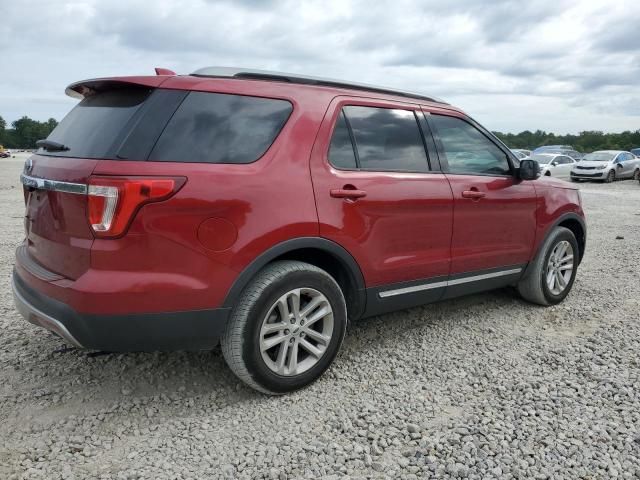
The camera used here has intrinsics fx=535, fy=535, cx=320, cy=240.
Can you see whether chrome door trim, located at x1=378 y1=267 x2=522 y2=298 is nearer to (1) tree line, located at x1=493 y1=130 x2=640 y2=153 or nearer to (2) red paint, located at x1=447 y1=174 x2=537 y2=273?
(2) red paint, located at x1=447 y1=174 x2=537 y2=273

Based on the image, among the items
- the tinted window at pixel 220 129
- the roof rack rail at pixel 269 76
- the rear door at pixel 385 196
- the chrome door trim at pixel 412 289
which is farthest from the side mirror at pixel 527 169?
the tinted window at pixel 220 129

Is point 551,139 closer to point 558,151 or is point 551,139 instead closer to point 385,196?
point 558,151

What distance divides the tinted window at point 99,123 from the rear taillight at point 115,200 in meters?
0.20

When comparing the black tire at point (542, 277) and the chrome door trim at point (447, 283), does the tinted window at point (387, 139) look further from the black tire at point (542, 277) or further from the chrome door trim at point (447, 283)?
the black tire at point (542, 277)

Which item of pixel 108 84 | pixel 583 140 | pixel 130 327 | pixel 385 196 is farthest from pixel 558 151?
pixel 583 140

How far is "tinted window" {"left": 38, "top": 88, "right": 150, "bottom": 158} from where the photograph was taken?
104 inches

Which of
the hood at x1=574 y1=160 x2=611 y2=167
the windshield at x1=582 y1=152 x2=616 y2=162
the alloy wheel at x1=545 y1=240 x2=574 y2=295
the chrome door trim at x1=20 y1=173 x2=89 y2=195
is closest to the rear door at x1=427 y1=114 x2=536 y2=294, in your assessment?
the alloy wheel at x1=545 y1=240 x2=574 y2=295

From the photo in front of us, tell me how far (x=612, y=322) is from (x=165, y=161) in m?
3.74

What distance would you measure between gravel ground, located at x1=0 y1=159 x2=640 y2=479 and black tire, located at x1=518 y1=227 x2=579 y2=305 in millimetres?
439

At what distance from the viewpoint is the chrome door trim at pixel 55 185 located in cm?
249

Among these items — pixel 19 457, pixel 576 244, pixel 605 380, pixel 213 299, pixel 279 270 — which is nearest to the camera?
pixel 19 457

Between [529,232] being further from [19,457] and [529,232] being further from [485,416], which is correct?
[19,457]

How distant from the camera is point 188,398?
3.03m

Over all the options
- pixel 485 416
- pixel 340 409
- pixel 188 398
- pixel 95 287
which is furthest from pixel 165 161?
pixel 485 416
